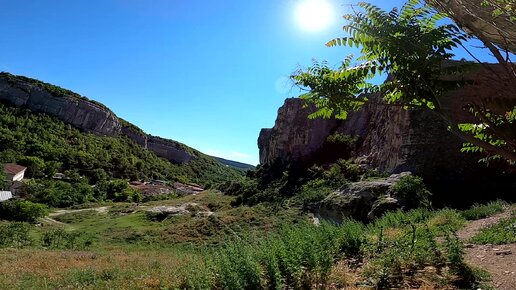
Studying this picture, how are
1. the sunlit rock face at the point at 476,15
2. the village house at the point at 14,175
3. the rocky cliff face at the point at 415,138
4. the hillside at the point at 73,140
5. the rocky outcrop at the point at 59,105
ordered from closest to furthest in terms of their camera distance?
1. the sunlit rock face at the point at 476,15
2. the rocky cliff face at the point at 415,138
3. the village house at the point at 14,175
4. the hillside at the point at 73,140
5. the rocky outcrop at the point at 59,105

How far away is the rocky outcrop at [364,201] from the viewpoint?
54.3 ft

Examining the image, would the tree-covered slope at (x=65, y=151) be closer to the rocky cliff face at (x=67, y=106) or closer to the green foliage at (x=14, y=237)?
the rocky cliff face at (x=67, y=106)

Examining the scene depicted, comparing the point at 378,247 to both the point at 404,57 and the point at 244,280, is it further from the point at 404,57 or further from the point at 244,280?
the point at 404,57

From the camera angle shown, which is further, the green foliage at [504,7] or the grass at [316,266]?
the grass at [316,266]

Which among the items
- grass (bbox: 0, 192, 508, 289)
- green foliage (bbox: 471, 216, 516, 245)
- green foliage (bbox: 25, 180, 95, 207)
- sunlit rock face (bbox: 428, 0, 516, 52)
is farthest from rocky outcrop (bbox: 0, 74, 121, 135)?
sunlit rock face (bbox: 428, 0, 516, 52)

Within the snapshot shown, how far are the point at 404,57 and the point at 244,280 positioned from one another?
11.8 ft

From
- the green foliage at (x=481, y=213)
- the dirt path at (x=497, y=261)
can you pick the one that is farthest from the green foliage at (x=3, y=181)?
the dirt path at (x=497, y=261)

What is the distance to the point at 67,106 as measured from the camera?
94625mm

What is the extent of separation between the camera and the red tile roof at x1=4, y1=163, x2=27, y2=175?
62344 millimetres

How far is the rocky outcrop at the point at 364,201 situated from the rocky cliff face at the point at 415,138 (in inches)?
166

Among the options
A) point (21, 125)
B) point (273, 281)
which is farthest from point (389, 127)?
point (21, 125)

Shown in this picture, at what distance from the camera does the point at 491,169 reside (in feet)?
67.5

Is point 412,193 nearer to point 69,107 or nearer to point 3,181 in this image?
point 3,181

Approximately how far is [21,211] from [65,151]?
41.8m
